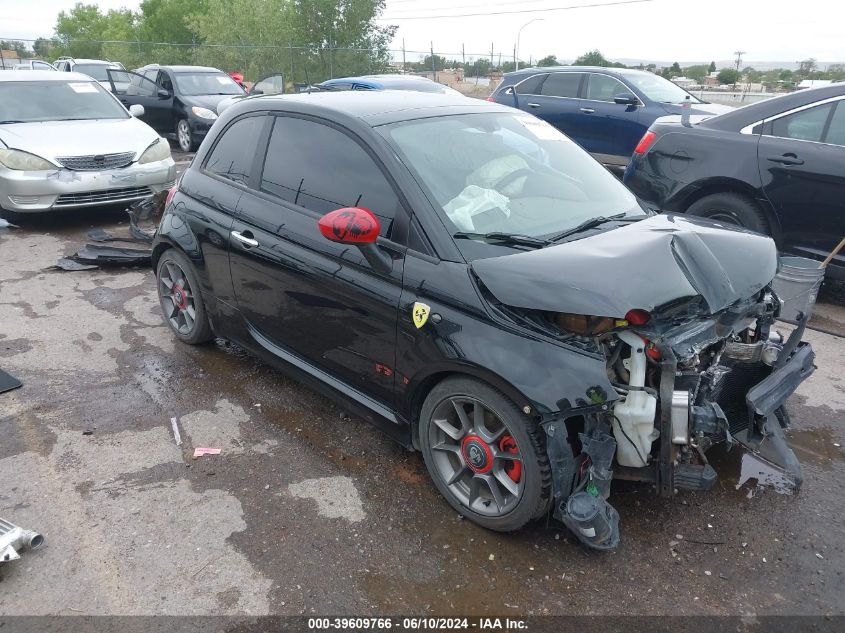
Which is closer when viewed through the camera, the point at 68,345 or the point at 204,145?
the point at 204,145

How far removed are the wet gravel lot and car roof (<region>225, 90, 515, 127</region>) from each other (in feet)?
5.59

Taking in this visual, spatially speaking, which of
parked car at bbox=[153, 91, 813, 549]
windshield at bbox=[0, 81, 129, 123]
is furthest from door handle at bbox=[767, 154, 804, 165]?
windshield at bbox=[0, 81, 129, 123]

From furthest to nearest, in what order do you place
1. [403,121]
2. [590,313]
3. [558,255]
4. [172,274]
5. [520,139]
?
1. [172,274]
2. [520,139]
3. [403,121]
4. [558,255]
5. [590,313]

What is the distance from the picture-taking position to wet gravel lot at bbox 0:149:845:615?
2.56 meters

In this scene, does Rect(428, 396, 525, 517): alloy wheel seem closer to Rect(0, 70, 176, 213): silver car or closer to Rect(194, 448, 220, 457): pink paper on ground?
Rect(194, 448, 220, 457): pink paper on ground

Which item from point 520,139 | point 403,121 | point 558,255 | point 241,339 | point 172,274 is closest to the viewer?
point 558,255

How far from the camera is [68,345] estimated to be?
15.6 feet

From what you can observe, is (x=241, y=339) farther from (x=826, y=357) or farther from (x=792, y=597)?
(x=826, y=357)

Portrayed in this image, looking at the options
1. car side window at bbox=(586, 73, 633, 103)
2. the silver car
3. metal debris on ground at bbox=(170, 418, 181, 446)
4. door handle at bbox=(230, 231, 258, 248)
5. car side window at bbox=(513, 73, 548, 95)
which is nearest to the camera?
metal debris on ground at bbox=(170, 418, 181, 446)

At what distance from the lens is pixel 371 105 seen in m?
3.53

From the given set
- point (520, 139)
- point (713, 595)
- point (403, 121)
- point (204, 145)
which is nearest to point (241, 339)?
point (204, 145)

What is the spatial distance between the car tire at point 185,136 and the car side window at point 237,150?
958 centimetres

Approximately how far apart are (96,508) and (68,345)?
83.8 inches

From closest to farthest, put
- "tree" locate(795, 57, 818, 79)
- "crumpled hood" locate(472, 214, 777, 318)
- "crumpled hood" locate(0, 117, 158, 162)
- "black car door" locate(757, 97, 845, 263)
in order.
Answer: "crumpled hood" locate(472, 214, 777, 318)
"black car door" locate(757, 97, 845, 263)
"crumpled hood" locate(0, 117, 158, 162)
"tree" locate(795, 57, 818, 79)
